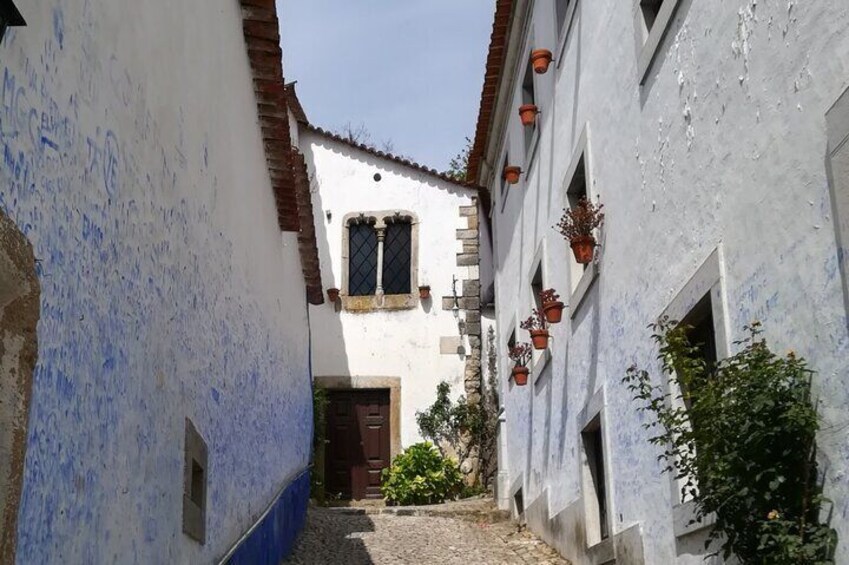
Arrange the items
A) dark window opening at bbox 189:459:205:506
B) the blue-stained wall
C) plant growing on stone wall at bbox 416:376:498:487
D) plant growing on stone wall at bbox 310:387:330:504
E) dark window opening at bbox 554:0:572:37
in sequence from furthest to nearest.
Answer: plant growing on stone wall at bbox 416:376:498:487
plant growing on stone wall at bbox 310:387:330:504
dark window opening at bbox 554:0:572:37
dark window opening at bbox 189:459:205:506
the blue-stained wall

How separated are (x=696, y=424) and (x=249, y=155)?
14.3ft

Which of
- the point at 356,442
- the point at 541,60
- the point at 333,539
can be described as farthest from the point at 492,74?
→ the point at 356,442

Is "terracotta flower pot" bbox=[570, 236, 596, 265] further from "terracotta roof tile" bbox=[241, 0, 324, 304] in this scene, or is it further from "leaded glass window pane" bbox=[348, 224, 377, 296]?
"leaded glass window pane" bbox=[348, 224, 377, 296]

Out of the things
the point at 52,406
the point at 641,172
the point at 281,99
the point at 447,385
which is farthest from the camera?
the point at 447,385

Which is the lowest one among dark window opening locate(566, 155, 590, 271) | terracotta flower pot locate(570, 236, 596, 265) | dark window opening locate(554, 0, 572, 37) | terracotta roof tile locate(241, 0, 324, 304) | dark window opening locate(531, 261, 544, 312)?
terracotta flower pot locate(570, 236, 596, 265)

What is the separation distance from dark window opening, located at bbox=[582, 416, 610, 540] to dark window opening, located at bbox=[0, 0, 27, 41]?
5.99 m

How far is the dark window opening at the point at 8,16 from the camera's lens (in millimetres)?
2623

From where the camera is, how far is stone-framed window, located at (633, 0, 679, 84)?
233 inches

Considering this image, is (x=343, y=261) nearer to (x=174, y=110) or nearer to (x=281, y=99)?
(x=281, y=99)

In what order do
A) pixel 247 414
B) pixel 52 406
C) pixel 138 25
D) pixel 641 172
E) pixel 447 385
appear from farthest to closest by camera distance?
pixel 447 385 < pixel 247 414 < pixel 641 172 < pixel 138 25 < pixel 52 406

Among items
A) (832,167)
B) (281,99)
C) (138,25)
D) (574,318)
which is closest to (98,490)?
(138,25)

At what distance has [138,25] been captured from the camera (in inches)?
173

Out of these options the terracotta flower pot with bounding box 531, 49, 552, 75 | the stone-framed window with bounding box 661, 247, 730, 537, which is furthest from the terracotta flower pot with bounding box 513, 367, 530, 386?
the stone-framed window with bounding box 661, 247, 730, 537

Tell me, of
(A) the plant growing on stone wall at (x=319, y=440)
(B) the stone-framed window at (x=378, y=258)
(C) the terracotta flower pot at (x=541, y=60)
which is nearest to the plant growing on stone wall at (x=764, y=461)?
(C) the terracotta flower pot at (x=541, y=60)
